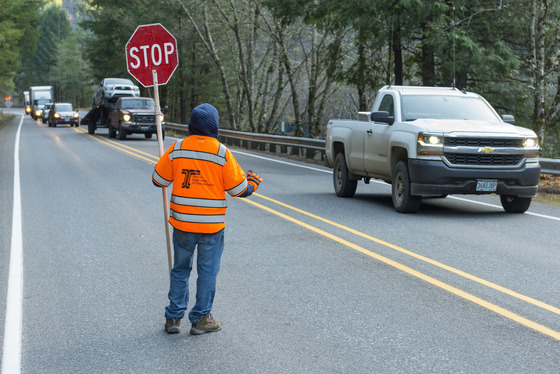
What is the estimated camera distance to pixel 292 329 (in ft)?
19.2

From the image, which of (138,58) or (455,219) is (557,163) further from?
(138,58)

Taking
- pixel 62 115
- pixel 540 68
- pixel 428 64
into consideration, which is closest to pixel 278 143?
pixel 428 64

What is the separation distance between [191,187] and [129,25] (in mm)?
49031

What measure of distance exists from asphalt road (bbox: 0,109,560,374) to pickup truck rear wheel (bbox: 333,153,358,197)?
77 cm

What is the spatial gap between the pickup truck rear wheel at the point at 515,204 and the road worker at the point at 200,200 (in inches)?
304

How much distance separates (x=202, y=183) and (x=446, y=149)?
673 cm

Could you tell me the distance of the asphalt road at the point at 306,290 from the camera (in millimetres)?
5234

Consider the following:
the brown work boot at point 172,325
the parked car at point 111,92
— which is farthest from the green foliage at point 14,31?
the brown work boot at point 172,325

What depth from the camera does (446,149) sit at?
11609 millimetres

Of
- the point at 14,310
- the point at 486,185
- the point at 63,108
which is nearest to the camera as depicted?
the point at 14,310

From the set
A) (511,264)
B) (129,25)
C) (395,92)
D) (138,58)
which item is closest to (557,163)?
(395,92)

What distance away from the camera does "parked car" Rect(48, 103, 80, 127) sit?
5266 cm

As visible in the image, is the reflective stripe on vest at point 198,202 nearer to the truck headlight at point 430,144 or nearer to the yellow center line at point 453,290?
the yellow center line at point 453,290

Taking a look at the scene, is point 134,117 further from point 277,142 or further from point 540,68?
point 540,68
